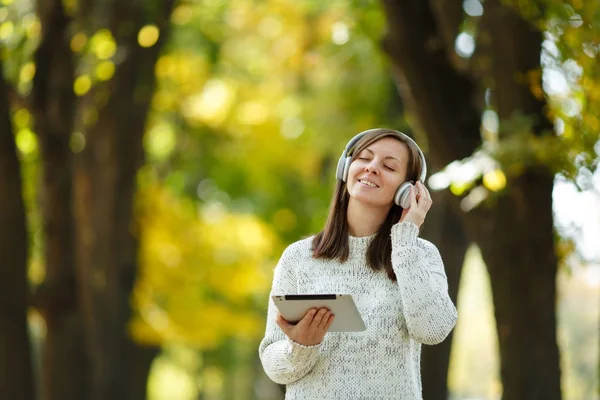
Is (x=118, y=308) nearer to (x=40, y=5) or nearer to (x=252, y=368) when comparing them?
(x=40, y=5)

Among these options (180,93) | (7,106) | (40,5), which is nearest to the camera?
(7,106)

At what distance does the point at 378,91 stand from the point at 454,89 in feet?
15.6

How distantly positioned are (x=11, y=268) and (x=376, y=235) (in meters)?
7.24

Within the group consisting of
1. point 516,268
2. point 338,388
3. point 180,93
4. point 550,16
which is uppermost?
point 180,93

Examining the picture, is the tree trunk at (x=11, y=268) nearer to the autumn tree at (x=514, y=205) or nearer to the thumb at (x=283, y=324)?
the autumn tree at (x=514, y=205)

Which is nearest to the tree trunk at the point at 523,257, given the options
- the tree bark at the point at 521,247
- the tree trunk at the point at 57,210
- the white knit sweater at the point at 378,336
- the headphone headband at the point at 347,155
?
the tree bark at the point at 521,247

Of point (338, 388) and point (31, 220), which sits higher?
point (31, 220)

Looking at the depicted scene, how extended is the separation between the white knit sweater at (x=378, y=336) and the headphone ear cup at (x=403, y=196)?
0.10 m

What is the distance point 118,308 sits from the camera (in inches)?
572

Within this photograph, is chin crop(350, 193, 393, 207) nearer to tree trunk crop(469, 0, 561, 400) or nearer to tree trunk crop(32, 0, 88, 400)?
tree trunk crop(469, 0, 561, 400)

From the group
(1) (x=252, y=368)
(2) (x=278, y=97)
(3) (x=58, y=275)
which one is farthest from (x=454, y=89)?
(1) (x=252, y=368)

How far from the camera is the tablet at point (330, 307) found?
3.77 meters

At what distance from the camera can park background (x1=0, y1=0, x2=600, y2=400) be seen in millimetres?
8648

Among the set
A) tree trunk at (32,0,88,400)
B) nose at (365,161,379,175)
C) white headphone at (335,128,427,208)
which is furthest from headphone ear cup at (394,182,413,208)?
tree trunk at (32,0,88,400)
